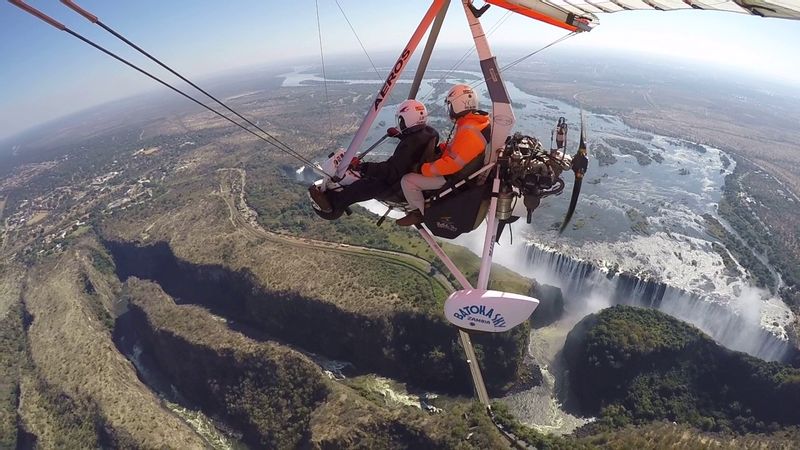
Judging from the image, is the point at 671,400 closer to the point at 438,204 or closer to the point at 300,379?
the point at 300,379

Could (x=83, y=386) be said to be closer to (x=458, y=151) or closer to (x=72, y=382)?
(x=72, y=382)

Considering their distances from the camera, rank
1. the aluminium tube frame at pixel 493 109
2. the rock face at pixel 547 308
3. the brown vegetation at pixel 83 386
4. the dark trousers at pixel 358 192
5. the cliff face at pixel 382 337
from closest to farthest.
Answer: the aluminium tube frame at pixel 493 109 → the dark trousers at pixel 358 192 → the brown vegetation at pixel 83 386 → the cliff face at pixel 382 337 → the rock face at pixel 547 308

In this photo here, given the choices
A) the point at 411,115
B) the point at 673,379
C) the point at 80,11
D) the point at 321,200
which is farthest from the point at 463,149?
the point at 673,379

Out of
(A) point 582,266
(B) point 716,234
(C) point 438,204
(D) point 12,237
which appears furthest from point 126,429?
(D) point 12,237

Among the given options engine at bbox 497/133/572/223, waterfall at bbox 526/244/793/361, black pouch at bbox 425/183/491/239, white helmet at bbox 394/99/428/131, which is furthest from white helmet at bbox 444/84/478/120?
waterfall at bbox 526/244/793/361

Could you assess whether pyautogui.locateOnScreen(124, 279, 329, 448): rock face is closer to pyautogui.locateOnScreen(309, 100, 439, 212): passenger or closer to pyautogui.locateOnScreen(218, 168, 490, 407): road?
pyautogui.locateOnScreen(218, 168, 490, 407): road

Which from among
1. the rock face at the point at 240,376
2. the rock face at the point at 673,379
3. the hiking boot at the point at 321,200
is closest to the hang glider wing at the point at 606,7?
the hiking boot at the point at 321,200

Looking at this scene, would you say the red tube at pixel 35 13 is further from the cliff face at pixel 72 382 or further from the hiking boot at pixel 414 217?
the cliff face at pixel 72 382
